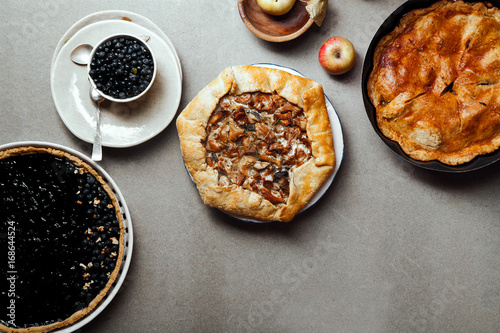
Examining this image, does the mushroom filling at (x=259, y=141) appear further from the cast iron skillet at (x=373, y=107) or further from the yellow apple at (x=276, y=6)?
the yellow apple at (x=276, y=6)

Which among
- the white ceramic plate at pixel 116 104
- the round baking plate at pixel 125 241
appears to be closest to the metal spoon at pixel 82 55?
the white ceramic plate at pixel 116 104

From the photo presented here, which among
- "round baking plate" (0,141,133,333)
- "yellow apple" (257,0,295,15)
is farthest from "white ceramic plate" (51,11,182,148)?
"yellow apple" (257,0,295,15)

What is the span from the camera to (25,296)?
2.60 meters

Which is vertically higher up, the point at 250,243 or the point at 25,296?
the point at 250,243

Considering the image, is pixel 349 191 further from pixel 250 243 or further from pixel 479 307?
pixel 479 307

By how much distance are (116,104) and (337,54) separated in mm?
1826

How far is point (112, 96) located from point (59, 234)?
1116 millimetres

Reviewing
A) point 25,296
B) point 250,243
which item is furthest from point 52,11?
point 250,243

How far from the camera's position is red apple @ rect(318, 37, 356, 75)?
2773 mm

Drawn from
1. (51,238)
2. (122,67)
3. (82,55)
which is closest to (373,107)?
(122,67)

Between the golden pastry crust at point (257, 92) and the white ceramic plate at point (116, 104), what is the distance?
0.97 feet

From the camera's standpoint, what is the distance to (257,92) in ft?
8.66

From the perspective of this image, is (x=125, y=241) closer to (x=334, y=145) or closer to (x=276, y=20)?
(x=334, y=145)

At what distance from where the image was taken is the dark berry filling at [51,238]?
8.48ft
